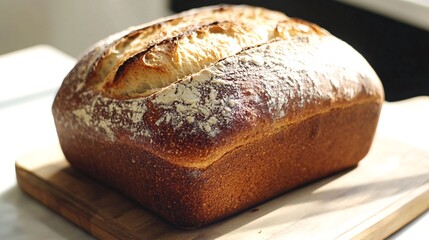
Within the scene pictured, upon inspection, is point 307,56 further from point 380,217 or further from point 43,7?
point 43,7

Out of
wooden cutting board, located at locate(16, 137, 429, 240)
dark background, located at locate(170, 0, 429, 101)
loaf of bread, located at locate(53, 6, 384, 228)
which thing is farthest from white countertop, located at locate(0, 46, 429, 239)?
dark background, located at locate(170, 0, 429, 101)

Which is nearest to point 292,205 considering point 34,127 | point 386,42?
point 34,127

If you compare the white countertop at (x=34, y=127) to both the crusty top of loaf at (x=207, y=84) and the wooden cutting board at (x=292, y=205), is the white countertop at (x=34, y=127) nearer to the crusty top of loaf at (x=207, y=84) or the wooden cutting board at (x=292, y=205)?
the wooden cutting board at (x=292, y=205)

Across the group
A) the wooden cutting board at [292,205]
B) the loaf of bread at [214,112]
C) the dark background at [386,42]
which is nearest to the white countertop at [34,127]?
the wooden cutting board at [292,205]

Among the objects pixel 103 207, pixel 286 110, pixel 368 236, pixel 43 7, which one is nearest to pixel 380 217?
pixel 368 236

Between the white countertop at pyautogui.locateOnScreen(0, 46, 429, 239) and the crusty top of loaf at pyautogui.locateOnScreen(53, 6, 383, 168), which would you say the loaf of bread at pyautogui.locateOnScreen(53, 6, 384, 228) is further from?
the white countertop at pyautogui.locateOnScreen(0, 46, 429, 239)

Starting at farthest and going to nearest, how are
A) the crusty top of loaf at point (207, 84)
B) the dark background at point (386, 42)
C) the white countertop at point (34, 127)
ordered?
the dark background at point (386, 42), the white countertop at point (34, 127), the crusty top of loaf at point (207, 84)
